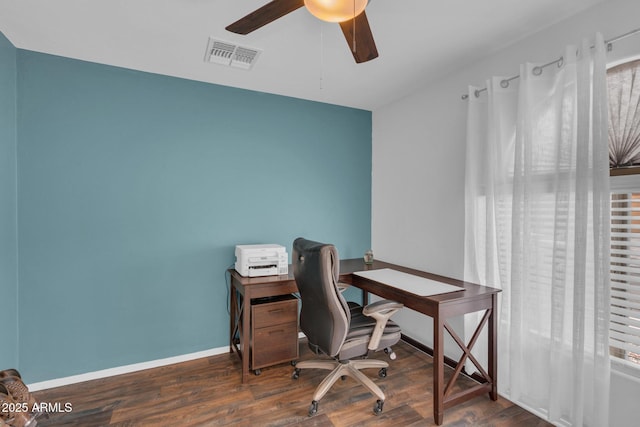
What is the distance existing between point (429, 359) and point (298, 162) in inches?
88.2

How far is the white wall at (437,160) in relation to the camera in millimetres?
1708

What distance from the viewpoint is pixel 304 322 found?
7.43 feet

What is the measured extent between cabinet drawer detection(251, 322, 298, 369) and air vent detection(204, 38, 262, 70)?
83.6 inches

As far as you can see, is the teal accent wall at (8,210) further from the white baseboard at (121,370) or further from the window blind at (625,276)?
the window blind at (625,276)

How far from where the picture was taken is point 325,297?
77.8 inches

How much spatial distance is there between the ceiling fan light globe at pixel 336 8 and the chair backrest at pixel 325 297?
1231mm

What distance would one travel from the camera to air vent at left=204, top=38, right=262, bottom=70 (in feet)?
7.34

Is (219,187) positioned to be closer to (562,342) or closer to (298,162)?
(298,162)

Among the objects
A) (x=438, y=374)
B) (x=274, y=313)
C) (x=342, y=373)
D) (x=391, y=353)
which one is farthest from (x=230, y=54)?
(x=391, y=353)

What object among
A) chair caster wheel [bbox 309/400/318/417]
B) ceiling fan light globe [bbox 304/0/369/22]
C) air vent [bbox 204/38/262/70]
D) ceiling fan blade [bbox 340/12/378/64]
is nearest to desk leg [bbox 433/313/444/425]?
chair caster wheel [bbox 309/400/318/417]

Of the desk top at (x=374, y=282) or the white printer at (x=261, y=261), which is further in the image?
the white printer at (x=261, y=261)

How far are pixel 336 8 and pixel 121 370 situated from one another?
297 cm

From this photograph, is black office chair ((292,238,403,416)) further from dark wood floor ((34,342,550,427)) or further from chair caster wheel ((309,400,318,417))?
dark wood floor ((34,342,550,427))

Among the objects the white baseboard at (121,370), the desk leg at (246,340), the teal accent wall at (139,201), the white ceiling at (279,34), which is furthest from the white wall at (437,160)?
the white baseboard at (121,370)
